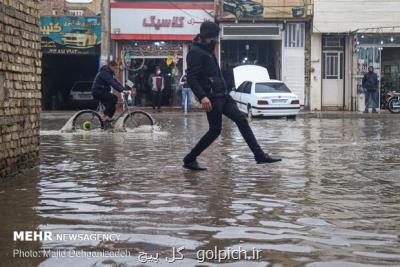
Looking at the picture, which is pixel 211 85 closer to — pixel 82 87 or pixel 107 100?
pixel 107 100

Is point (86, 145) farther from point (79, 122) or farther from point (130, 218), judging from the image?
point (130, 218)

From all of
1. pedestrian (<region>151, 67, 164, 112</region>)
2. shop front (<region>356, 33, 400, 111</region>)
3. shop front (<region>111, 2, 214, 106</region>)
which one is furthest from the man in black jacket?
shop front (<region>356, 33, 400, 111</region>)

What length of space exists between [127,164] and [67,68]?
74.9 ft

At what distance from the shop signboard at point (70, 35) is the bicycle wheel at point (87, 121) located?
13.3m

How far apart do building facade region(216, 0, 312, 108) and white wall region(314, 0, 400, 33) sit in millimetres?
623

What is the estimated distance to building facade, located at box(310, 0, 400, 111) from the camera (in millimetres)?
27781

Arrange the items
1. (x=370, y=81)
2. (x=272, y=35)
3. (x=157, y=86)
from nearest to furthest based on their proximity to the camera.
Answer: (x=370, y=81), (x=157, y=86), (x=272, y=35)

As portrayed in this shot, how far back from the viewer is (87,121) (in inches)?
570

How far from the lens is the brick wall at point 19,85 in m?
6.89

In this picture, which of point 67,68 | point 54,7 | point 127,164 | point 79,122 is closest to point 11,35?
point 127,164

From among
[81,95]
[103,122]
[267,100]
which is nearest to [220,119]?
[103,122]

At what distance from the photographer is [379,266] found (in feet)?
12.6

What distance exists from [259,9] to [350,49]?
4581mm

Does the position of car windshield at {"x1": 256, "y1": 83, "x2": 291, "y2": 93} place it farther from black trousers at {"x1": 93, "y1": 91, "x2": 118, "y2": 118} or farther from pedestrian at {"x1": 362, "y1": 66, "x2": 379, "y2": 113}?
black trousers at {"x1": 93, "y1": 91, "x2": 118, "y2": 118}
